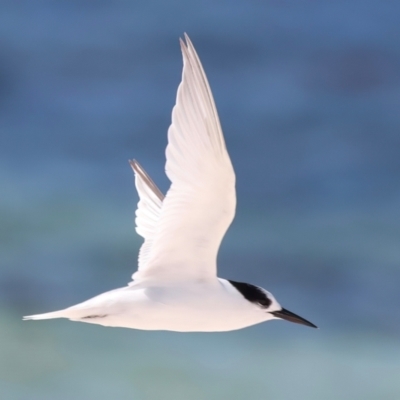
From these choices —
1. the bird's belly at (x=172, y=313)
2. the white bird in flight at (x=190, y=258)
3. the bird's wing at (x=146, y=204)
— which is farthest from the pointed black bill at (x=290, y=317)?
the bird's wing at (x=146, y=204)

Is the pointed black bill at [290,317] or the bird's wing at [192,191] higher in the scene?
the bird's wing at [192,191]

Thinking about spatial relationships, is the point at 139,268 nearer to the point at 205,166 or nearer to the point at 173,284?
the point at 173,284

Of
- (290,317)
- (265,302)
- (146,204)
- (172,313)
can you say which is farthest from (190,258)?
(146,204)

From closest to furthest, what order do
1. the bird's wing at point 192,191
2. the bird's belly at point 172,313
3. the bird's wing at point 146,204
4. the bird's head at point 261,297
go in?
the bird's wing at point 192,191 → the bird's belly at point 172,313 → the bird's head at point 261,297 → the bird's wing at point 146,204

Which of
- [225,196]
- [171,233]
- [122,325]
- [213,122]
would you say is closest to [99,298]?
[122,325]

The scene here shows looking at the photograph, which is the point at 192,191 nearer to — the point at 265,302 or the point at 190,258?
the point at 190,258

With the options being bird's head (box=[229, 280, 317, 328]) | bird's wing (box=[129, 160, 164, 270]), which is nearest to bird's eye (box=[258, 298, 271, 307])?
bird's head (box=[229, 280, 317, 328])

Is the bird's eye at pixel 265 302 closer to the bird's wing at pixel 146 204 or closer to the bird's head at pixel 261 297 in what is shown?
the bird's head at pixel 261 297
